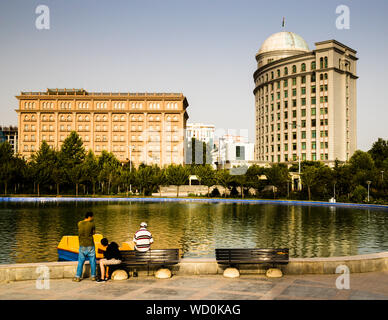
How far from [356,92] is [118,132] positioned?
80290 mm

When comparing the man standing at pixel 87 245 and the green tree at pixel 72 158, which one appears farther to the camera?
the green tree at pixel 72 158

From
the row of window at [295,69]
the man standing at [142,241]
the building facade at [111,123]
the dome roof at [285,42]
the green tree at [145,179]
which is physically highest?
the dome roof at [285,42]

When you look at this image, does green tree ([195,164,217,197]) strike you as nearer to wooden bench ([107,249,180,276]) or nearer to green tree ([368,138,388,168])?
green tree ([368,138,388,168])

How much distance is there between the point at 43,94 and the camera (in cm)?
14175

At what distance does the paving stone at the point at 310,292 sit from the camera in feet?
32.9

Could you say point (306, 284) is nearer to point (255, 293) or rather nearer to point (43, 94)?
point (255, 293)

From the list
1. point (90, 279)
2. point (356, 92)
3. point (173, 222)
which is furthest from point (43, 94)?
point (90, 279)

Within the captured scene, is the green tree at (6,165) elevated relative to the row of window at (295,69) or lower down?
lower down

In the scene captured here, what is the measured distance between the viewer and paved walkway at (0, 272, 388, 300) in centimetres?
998

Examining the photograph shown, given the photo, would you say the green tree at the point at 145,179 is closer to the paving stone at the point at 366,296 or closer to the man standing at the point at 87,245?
the man standing at the point at 87,245

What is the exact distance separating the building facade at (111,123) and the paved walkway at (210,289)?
126 meters

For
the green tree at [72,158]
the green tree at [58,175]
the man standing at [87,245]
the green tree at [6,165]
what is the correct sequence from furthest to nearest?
the green tree at [72,158]
the green tree at [58,175]
the green tree at [6,165]
the man standing at [87,245]

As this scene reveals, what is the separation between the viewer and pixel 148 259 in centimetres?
1227

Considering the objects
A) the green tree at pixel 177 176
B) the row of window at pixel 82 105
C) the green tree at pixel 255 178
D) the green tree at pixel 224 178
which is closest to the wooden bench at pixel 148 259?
the green tree at pixel 255 178
